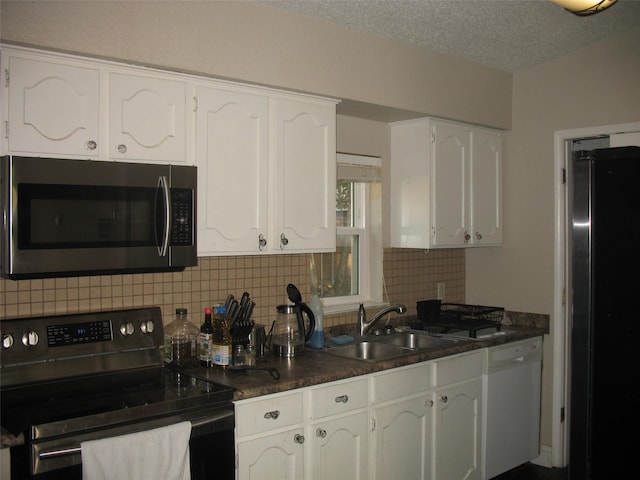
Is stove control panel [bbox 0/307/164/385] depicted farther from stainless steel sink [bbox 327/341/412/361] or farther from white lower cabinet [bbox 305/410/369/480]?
stainless steel sink [bbox 327/341/412/361]

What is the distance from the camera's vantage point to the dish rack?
3600 mm

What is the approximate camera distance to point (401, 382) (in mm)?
2959

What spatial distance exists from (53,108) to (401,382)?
1.93 meters

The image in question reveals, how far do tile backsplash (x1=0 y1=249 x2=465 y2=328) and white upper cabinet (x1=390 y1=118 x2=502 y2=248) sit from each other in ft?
0.98

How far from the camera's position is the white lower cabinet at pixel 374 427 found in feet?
7.95

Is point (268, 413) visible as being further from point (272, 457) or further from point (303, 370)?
point (303, 370)

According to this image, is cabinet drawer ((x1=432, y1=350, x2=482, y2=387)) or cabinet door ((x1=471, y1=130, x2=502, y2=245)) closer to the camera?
cabinet drawer ((x1=432, y1=350, x2=482, y2=387))

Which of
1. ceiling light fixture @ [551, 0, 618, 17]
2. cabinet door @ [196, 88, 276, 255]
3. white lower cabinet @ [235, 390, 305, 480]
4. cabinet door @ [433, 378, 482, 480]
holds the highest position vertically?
ceiling light fixture @ [551, 0, 618, 17]

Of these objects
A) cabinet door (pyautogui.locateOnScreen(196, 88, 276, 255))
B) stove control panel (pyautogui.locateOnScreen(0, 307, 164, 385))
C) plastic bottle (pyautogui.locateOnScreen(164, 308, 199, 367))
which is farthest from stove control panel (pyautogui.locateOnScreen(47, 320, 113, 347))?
cabinet door (pyautogui.locateOnScreen(196, 88, 276, 255))

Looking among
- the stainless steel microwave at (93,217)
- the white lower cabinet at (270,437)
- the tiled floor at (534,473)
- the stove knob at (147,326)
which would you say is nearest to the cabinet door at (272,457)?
the white lower cabinet at (270,437)

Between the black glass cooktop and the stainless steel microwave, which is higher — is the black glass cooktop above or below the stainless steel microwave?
below

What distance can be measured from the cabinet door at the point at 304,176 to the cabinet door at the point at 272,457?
84 cm

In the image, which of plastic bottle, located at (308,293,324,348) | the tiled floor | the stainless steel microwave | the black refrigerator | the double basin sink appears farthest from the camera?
the tiled floor

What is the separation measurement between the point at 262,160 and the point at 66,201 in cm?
90
